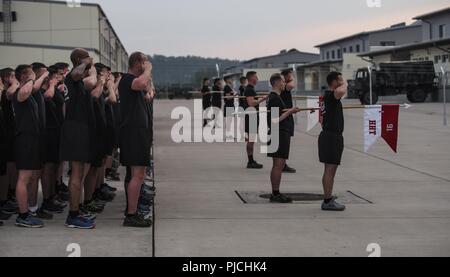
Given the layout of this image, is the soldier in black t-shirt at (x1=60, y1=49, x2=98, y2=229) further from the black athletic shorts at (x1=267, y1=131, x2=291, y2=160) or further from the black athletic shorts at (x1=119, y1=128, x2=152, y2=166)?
the black athletic shorts at (x1=267, y1=131, x2=291, y2=160)

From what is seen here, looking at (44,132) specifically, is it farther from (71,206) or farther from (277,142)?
(277,142)

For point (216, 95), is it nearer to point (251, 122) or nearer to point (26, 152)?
point (251, 122)

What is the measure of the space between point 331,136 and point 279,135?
2.74 feet

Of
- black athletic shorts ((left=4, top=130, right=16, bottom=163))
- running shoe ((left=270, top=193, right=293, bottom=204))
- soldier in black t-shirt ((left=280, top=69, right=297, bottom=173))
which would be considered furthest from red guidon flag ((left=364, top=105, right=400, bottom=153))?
black athletic shorts ((left=4, top=130, right=16, bottom=163))

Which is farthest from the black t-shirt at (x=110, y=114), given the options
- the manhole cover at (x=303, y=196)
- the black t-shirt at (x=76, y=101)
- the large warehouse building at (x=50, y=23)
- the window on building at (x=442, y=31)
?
the window on building at (x=442, y=31)

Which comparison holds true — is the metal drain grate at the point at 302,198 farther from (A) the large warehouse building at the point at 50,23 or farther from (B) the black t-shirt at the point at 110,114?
(A) the large warehouse building at the point at 50,23

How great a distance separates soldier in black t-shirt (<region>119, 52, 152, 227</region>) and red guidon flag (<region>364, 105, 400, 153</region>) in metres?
3.14

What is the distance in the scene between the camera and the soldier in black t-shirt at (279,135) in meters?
8.16

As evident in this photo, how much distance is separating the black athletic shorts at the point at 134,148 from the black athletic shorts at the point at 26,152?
907 millimetres

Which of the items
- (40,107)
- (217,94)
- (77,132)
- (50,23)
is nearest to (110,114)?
(40,107)

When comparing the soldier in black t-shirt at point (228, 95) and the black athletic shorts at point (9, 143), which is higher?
the soldier in black t-shirt at point (228, 95)

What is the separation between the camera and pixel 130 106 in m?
6.63

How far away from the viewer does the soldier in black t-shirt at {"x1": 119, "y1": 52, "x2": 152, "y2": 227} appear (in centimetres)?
663
